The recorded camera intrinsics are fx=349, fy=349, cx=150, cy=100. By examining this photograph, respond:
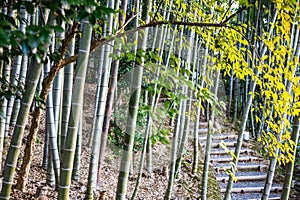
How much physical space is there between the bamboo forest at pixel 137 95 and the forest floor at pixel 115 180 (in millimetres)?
18

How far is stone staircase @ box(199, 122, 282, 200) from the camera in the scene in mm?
5391

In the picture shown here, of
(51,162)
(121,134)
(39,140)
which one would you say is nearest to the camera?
(51,162)

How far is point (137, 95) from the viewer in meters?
1.71

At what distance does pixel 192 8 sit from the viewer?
336 centimetres

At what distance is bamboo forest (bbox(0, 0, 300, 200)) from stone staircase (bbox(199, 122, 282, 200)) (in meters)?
0.02

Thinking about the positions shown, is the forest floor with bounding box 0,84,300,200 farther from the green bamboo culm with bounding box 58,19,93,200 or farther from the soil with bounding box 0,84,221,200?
the green bamboo culm with bounding box 58,19,93,200

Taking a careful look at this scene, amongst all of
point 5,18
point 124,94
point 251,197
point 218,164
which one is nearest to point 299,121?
point 5,18

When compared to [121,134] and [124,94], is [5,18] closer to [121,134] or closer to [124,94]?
[121,134]

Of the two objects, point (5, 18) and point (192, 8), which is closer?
point (5, 18)

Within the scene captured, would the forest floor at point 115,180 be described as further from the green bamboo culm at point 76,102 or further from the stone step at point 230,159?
the green bamboo culm at point 76,102

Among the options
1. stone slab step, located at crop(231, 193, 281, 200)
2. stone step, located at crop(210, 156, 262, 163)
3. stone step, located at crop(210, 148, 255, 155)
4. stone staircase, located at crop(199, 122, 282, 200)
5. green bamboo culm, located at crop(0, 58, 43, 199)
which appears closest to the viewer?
green bamboo culm, located at crop(0, 58, 43, 199)

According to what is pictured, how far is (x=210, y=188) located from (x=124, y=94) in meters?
2.70

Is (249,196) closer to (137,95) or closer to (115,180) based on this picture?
(115,180)

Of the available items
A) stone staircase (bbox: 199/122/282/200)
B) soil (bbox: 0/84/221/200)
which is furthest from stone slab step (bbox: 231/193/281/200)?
soil (bbox: 0/84/221/200)
